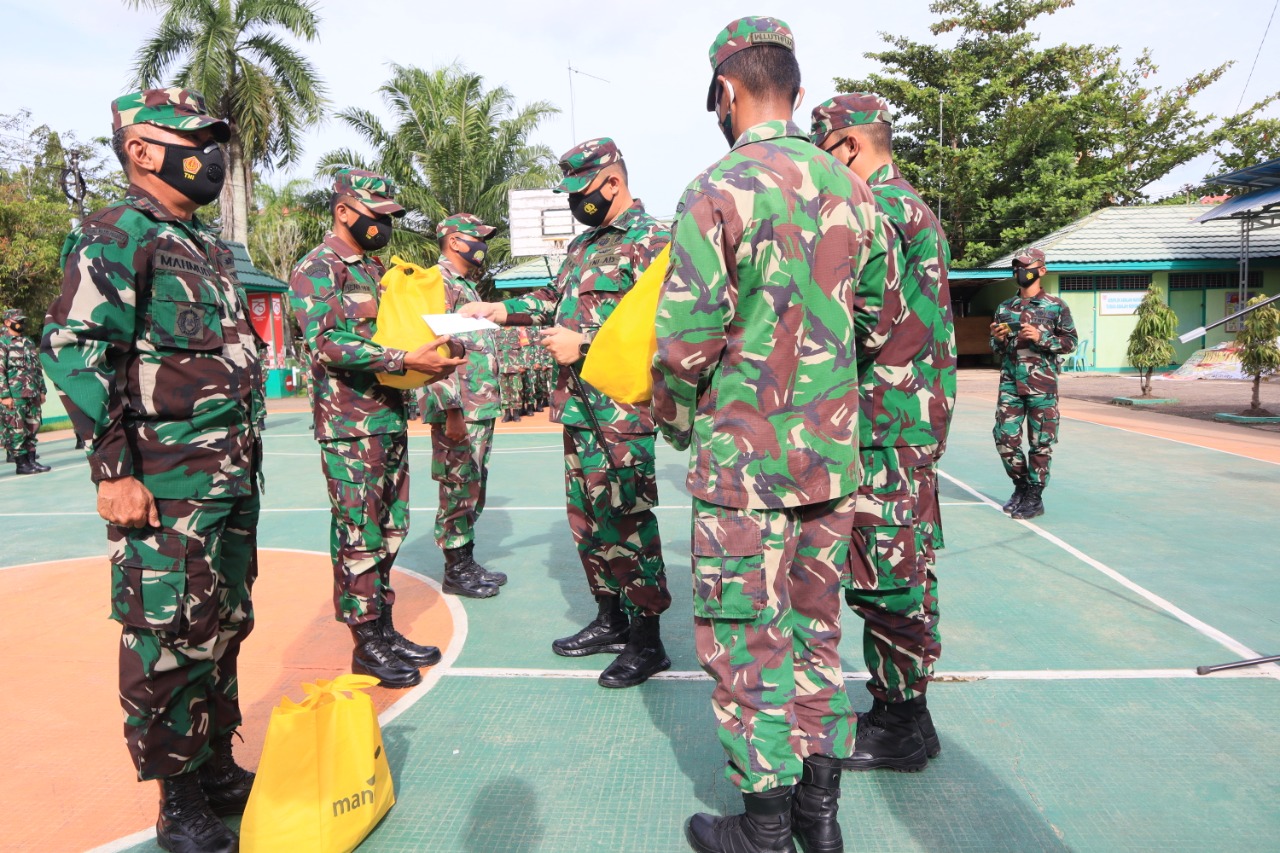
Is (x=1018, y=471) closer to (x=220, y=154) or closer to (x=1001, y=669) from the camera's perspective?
(x=1001, y=669)

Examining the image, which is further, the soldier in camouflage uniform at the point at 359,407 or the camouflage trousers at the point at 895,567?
the soldier in camouflage uniform at the point at 359,407

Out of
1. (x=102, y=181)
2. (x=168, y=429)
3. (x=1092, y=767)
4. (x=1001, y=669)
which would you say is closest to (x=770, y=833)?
(x=1092, y=767)

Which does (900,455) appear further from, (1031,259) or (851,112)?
(1031,259)

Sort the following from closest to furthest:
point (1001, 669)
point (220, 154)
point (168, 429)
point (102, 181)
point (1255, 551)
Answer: point (168, 429), point (220, 154), point (1001, 669), point (1255, 551), point (102, 181)

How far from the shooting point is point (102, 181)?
94.1 ft

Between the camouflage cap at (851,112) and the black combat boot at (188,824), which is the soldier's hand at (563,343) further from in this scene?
the black combat boot at (188,824)

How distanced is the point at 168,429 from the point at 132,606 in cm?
52

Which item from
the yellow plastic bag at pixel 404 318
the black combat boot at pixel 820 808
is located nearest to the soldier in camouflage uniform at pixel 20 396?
the yellow plastic bag at pixel 404 318

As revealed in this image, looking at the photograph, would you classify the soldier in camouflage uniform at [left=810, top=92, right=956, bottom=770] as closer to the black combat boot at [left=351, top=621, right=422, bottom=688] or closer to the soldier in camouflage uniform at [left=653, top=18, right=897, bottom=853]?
the soldier in camouflage uniform at [left=653, top=18, right=897, bottom=853]

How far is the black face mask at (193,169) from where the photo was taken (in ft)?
8.11

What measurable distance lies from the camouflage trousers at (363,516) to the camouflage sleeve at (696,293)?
75.3 inches

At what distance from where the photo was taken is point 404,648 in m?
3.80

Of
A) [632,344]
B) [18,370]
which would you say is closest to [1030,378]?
[632,344]

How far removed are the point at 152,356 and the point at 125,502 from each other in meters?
0.44
